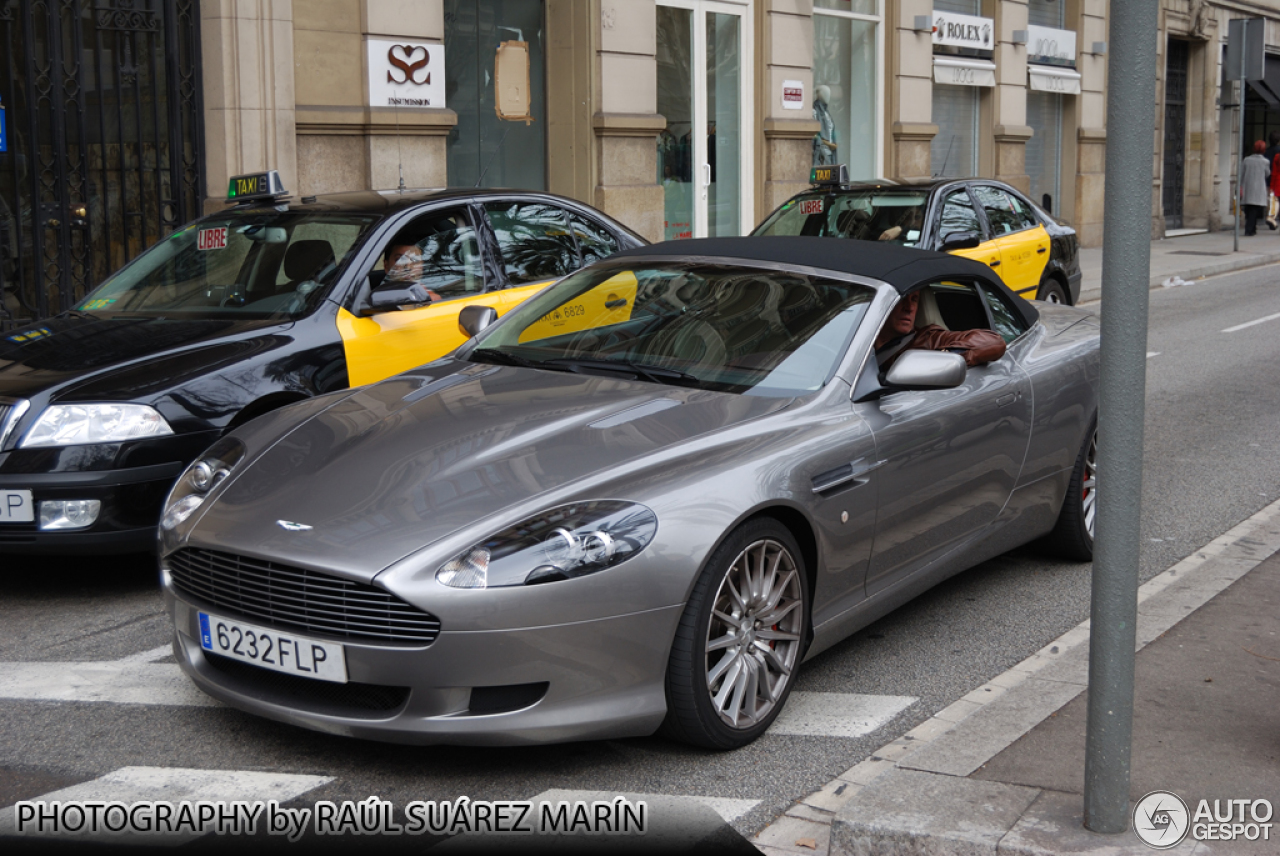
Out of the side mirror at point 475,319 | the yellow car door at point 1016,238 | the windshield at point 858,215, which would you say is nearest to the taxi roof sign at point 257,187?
the side mirror at point 475,319

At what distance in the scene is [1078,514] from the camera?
6.00 metres

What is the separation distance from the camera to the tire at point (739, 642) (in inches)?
151

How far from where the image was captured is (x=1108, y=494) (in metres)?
3.06

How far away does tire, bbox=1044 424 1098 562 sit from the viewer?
5.95m

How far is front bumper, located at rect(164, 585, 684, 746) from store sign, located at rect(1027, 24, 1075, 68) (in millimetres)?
23552

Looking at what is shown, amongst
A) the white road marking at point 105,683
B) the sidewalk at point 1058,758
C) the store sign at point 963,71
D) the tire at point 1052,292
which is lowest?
the white road marking at point 105,683

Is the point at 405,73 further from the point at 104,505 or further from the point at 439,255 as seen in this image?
the point at 104,505

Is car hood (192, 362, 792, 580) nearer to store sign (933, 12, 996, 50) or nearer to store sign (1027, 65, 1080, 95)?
store sign (933, 12, 996, 50)

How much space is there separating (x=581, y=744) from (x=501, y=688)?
1.77 feet

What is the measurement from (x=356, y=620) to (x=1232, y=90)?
33.5 metres

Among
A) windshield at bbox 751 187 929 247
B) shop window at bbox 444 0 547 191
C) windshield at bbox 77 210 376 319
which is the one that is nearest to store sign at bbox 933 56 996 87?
shop window at bbox 444 0 547 191

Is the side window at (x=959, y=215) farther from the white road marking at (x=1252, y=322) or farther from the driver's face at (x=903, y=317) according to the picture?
the driver's face at (x=903, y=317)

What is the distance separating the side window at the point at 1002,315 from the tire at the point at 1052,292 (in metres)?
6.88
